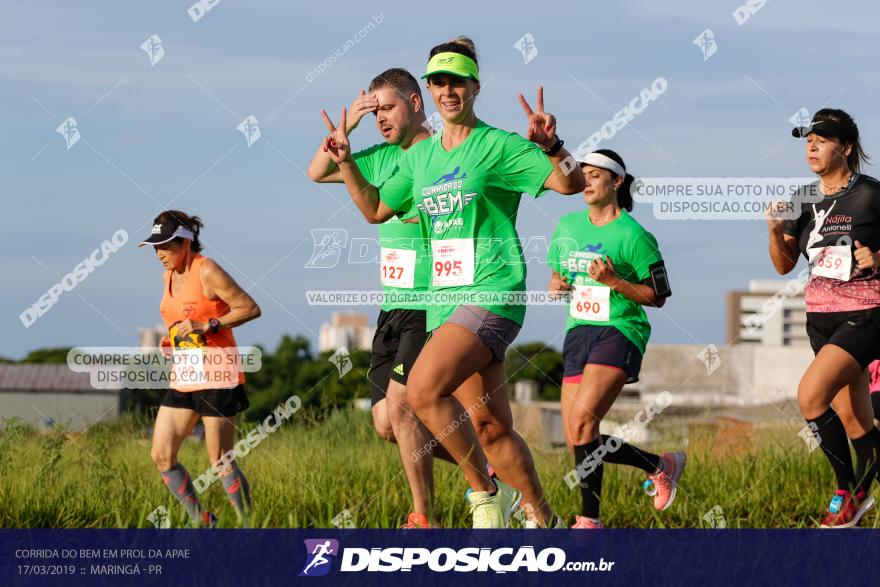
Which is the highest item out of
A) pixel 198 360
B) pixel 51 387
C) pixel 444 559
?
pixel 51 387

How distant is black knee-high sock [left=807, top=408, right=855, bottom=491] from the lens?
23.6ft

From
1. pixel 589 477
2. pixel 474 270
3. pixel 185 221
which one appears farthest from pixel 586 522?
pixel 185 221

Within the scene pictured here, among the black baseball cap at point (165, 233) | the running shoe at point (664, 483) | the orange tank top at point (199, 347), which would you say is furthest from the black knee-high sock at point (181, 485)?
the running shoe at point (664, 483)

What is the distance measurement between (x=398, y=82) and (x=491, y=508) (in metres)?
2.55

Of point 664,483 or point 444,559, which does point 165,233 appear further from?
point 664,483

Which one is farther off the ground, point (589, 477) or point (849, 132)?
point (849, 132)

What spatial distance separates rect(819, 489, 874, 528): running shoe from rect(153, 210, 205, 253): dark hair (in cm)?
387

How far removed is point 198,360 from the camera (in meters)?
7.18

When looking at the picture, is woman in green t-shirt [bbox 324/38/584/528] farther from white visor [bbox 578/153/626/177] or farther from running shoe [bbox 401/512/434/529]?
white visor [bbox 578/153/626/177]

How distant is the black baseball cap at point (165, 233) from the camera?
726 centimetres

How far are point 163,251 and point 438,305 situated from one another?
6.32ft

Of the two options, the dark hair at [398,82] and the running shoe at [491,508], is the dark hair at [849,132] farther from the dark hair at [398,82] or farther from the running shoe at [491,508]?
the running shoe at [491,508]

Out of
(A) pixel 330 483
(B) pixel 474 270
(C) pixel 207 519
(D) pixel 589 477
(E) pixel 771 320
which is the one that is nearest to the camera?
(B) pixel 474 270

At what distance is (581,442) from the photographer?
7.19 meters
